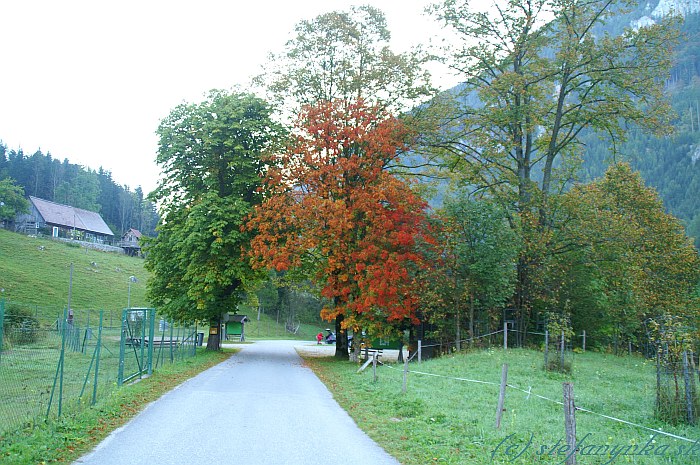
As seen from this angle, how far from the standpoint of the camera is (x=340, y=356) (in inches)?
1256

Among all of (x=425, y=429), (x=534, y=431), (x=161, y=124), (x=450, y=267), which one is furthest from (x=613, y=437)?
(x=161, y=124)

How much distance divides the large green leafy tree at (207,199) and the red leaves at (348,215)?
5.31 ft

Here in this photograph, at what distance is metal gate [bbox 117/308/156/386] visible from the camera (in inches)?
597

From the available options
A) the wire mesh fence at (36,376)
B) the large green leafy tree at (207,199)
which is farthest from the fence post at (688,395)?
the large green leafy tree at (207,199)

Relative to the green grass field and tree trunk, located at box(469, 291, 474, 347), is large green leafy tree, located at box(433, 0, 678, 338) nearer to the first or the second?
tree trunk, located at box(469, 291, 474, 347)

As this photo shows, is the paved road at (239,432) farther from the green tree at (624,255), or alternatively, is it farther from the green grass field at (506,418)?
the green tree at (624,255)

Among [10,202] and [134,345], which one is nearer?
[134,345]

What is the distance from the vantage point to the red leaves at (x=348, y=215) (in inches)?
1028

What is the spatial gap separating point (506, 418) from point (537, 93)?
2030 cm

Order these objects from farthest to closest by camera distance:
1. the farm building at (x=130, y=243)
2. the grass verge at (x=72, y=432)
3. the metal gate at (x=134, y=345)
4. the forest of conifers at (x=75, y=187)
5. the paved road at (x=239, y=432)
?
the forest of conifers at (x=75, y=187) < the farm building at (x=130, y=243) < the metal gate at (x=134, y=345) < the paved road at (x=239, y=432) < the grass verge at (x=72, y=432)

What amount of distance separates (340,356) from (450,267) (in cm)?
974

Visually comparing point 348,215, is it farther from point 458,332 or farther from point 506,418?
point 506,418

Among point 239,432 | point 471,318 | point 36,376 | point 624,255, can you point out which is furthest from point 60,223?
point 239,432

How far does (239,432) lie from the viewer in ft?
31.3
